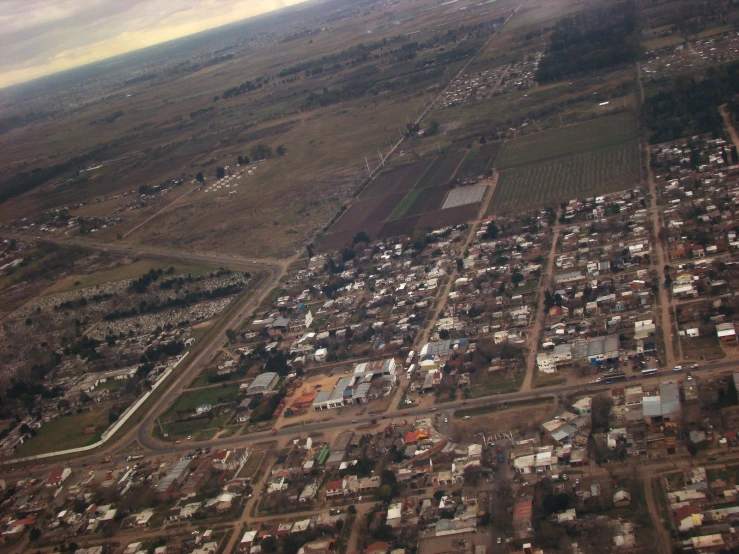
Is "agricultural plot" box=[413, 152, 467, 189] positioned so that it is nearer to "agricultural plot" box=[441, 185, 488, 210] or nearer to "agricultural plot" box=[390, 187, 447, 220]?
"agricultural plot" box=[390, 187, 447, 220]

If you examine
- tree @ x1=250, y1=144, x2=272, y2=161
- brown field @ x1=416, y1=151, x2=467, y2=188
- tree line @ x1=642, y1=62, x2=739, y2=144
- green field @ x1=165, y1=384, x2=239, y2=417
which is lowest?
green field @ x1=165, y1=384, x2=239, y2=417

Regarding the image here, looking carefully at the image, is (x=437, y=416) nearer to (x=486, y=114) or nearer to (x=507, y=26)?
(x=486, y=114)

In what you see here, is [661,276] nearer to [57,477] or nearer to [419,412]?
[419,412]

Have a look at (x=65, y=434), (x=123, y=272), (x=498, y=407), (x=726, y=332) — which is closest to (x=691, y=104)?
(x=726, y=332)

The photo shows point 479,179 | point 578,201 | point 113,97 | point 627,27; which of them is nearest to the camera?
point 578,201

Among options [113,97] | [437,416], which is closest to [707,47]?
[437,416]

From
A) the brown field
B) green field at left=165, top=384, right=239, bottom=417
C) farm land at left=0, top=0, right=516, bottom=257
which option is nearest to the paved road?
green field at left=165, top=384, right=239, bottom=417
